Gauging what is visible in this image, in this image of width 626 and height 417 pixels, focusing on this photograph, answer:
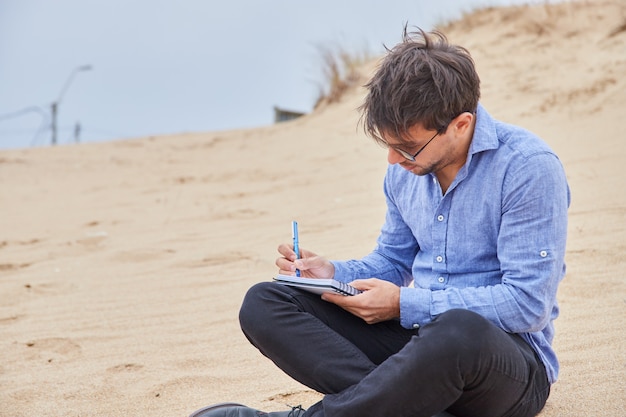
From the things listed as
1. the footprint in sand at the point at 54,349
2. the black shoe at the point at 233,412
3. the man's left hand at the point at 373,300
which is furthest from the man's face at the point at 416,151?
the footprint in sand at the point at 54,349

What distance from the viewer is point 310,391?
3.28 m

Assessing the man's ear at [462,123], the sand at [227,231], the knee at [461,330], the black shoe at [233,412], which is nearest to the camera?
the knee at [461,330]

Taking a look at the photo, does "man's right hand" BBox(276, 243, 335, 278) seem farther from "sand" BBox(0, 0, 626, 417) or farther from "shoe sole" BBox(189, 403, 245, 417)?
"sand" BBox(0, 0, 626, 417)

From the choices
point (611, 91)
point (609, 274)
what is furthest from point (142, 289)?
point (611, 91)

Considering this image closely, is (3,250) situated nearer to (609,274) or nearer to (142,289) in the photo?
(142,289)

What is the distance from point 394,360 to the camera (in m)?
2.30

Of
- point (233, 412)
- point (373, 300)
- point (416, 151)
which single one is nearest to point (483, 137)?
point (416, 151)

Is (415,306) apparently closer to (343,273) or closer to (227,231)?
(343,273)

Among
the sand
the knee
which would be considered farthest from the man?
the sand

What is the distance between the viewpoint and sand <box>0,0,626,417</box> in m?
3.44

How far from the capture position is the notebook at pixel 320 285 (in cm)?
257

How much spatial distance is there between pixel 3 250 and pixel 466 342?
16.6 ft

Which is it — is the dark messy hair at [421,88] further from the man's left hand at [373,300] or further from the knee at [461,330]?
the knee at [461,330]

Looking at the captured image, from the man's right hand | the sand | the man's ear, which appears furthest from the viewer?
the sand
